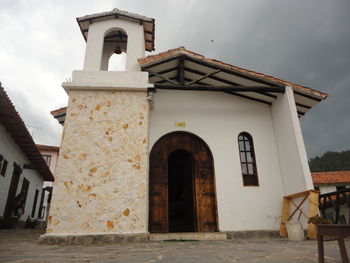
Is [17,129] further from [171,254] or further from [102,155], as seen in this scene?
[171,254]

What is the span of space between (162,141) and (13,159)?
7.58 meters

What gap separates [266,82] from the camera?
7.93 metres

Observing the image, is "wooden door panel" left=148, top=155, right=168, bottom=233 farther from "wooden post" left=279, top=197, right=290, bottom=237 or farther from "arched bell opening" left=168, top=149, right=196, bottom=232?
"wooden post" left=279, top=197, right=290, bottom=237

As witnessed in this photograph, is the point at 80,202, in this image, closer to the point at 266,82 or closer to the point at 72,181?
the point at 72,181

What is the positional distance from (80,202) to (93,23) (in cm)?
565

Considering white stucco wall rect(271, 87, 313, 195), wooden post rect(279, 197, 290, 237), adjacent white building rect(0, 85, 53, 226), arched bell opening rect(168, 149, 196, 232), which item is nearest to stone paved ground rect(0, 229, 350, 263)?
white stucco wall rect(271, 87, 313, 195)

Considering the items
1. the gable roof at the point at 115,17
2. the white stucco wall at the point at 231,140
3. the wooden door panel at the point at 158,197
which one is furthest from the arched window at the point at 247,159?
the gable roof at the point at 115,17

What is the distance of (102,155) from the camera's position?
5.93 meters

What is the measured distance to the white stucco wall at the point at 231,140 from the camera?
24.1 feet

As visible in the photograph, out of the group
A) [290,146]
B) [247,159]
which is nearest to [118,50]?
[247,159]

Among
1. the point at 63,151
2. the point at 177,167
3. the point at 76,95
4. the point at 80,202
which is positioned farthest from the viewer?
the point at 177,167

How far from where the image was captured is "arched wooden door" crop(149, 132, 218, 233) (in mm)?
7176

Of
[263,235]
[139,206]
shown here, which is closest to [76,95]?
[139,206]

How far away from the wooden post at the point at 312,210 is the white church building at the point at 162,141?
372 millimetres
